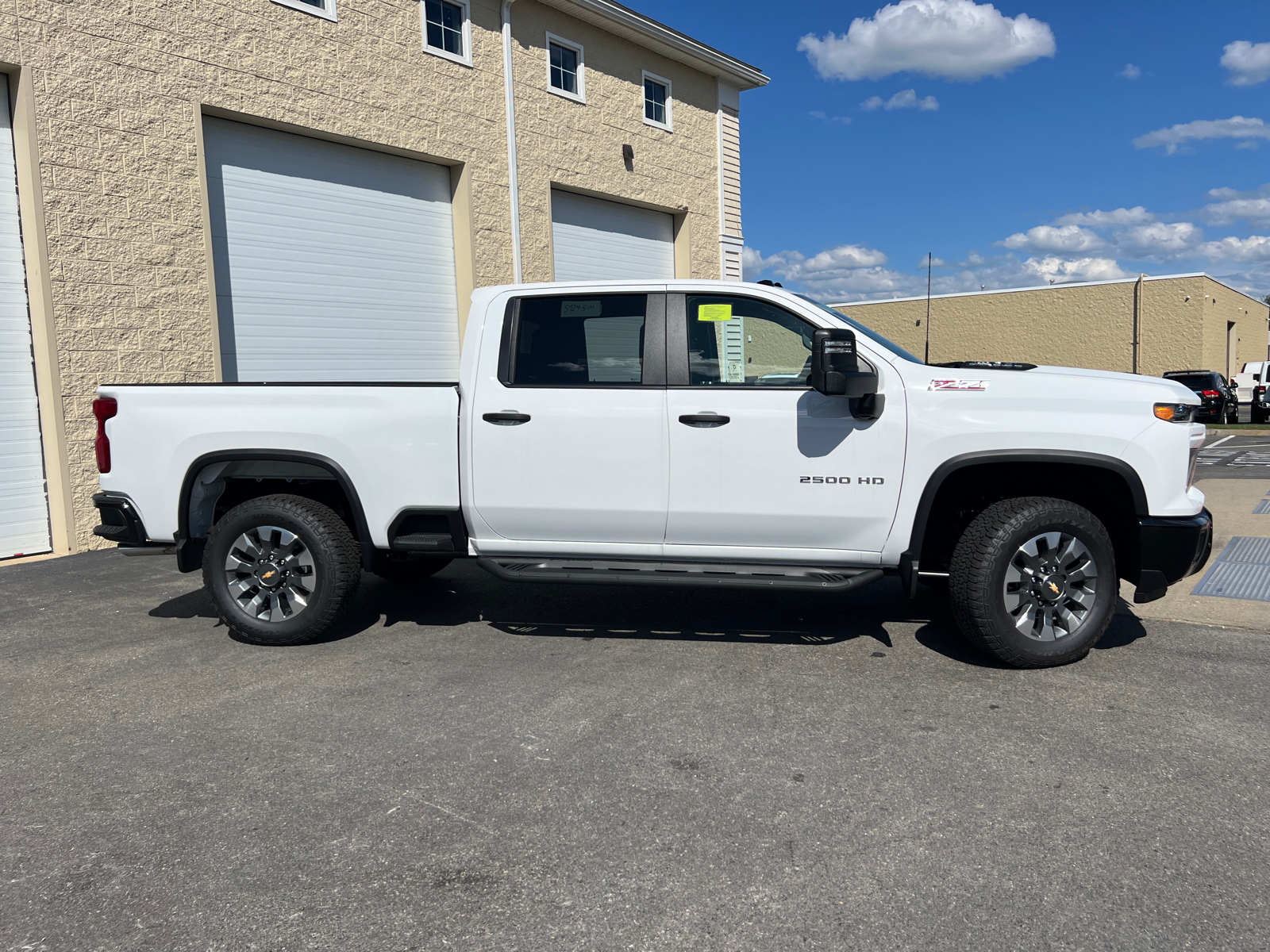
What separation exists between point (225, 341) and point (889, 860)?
909 centimetres

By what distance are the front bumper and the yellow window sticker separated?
2.36 metres

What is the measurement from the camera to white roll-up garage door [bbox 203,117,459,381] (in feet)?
32.3

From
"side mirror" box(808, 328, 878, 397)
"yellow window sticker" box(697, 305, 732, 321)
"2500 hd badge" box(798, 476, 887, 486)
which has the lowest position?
"2500 hd badge" box(798, 476, 887, 486)

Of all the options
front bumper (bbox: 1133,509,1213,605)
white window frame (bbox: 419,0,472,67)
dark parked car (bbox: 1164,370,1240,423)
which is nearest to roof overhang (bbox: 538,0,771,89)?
white window frame (bbox: 419,0,472,67)

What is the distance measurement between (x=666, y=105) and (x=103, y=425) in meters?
12.4

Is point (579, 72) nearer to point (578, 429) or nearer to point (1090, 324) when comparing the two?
point (578, 429)

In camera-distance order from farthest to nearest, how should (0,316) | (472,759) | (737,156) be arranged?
1. (737,156)
2. (0,316)
3. (472,759)

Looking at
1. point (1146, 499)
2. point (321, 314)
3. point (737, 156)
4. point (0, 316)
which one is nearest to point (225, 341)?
point (321, 314)

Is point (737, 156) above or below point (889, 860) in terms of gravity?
above

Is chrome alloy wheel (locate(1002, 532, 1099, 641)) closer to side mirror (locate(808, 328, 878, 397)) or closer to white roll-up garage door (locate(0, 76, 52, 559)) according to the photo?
side mirror (locate(808, 328, 878, 397))

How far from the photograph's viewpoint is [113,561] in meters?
8.12

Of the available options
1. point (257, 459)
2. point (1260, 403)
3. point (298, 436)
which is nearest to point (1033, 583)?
point (298, 436)

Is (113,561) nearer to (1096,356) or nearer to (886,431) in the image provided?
(886,431)

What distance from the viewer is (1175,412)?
445 cm
